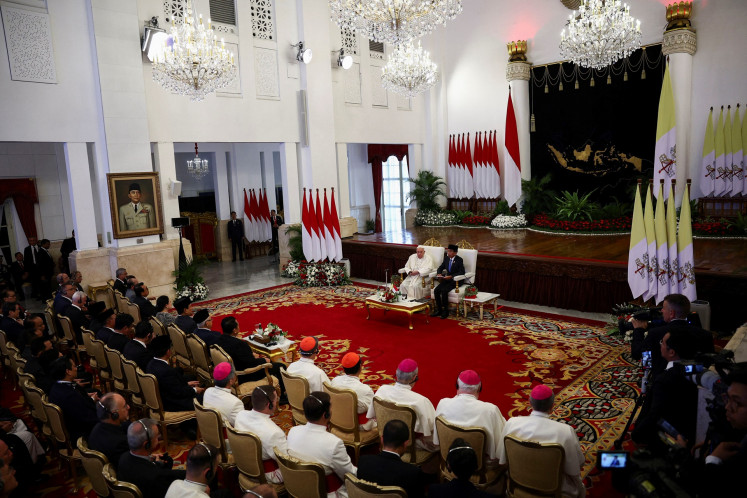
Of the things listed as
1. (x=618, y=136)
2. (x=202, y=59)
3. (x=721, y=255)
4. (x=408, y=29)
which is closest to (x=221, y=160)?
(x=202, y=59)

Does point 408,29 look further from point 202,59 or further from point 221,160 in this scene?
point 221,160

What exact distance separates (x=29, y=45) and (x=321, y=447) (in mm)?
9456

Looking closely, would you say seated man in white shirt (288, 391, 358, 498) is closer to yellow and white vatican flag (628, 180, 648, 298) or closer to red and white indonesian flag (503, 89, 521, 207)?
yellow and white vatican flag (628, 180, 648, 298)

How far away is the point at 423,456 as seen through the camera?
12.5ft

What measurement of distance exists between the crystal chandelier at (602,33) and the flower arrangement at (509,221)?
4651mm

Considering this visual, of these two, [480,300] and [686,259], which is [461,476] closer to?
[686,259]

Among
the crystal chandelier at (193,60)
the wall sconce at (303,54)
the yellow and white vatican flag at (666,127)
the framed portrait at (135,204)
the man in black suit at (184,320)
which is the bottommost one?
the man in black suit at (184,320)

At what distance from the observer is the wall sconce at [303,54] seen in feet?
40.4

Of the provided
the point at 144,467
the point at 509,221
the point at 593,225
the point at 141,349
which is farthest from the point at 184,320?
the point at 509,221

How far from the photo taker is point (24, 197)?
12.3 m

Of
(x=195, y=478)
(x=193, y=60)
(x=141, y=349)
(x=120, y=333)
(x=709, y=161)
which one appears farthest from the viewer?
(x=709, y=161)

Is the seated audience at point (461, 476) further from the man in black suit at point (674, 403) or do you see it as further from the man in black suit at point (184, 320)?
the man in black suit at point (184, 320)

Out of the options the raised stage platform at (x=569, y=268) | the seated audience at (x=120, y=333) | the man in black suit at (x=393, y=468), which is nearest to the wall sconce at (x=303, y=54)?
the raised stage platform at (x=569, y=268)

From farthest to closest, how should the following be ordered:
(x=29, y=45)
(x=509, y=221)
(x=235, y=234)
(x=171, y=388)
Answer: (x=235, y=234), (x=509, y=221), (x=29, y=45), (x=171, y=388)
